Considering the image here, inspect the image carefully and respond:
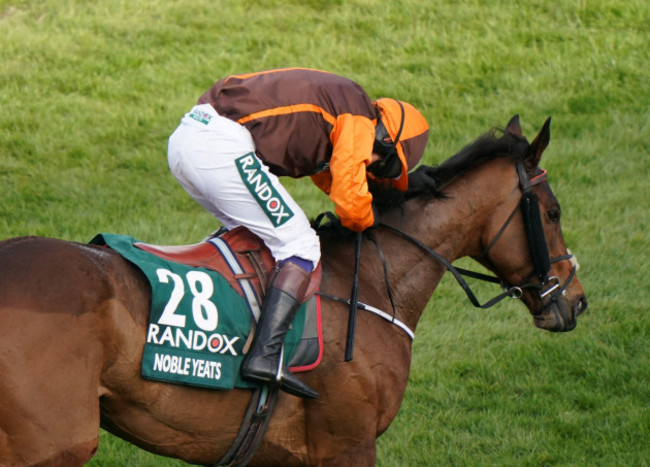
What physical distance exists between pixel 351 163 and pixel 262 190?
1.24 ft

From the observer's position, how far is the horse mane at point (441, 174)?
4.33 m

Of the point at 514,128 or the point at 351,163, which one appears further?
the point at 514,128

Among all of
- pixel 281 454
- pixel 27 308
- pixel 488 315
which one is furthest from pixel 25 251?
pixel 488 315

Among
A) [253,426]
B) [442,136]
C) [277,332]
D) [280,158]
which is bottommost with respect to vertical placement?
[442,136]

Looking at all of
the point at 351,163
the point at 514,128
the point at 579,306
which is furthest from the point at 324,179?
the point at 579,306

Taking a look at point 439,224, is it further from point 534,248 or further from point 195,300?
point 195,300

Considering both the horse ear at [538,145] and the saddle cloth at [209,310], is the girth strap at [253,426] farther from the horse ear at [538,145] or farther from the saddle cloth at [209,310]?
the horse ear at [538,145]

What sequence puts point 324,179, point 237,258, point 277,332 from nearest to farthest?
point 277,332 → point 237,258 → point 324,179

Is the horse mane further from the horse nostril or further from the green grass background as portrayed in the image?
the green grass background

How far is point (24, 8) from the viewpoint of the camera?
1141cm

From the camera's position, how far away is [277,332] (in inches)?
147

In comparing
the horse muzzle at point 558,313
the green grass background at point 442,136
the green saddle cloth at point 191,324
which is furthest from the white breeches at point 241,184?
the green grass background at point 442,136

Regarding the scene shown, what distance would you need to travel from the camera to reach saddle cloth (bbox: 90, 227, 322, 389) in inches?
139

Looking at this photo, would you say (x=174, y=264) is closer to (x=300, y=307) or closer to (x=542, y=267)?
(x=300, y=307)
